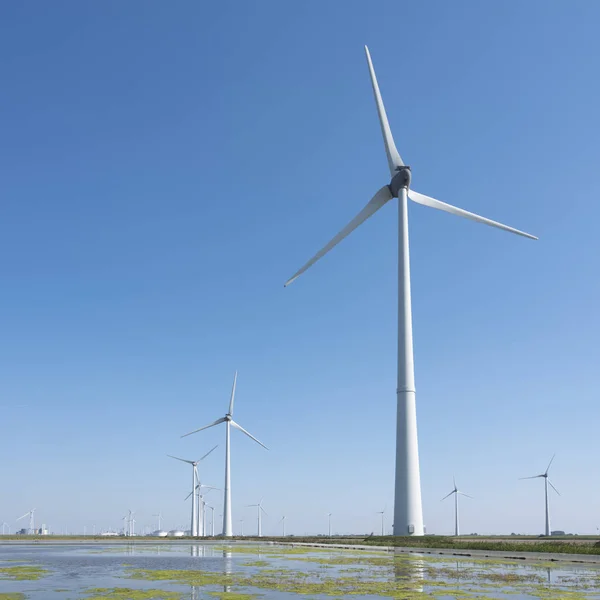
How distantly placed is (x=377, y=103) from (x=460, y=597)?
66370 millimetres

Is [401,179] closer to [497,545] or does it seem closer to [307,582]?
[497,545]

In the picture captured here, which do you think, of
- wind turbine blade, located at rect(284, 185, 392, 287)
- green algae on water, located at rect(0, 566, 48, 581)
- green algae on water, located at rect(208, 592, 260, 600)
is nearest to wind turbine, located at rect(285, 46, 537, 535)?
wind turbine blade, located at rect(284, 185, 392, 287)

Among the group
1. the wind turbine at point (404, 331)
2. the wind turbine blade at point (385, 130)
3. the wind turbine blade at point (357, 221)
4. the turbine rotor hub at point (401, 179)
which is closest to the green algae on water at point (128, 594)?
the wind turbine at point (404, 331)

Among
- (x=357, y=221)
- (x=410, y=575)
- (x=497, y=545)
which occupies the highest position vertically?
(x=357, y=221)

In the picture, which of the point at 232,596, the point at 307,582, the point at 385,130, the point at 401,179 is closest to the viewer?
the point at 232,596

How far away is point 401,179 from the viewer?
7581 centimetres

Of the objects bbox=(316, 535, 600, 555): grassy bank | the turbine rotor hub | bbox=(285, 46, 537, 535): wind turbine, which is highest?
the turbine rotor hub

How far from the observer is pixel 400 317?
67.2 metres

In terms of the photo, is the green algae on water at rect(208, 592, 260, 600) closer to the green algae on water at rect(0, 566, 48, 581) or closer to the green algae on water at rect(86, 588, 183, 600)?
the green algae on water at rect(86, 588, 183, 600)

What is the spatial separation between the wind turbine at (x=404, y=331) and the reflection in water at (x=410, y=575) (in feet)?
70.5

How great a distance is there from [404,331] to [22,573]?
42202 mm

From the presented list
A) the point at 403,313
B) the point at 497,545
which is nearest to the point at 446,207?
the point at 403,313

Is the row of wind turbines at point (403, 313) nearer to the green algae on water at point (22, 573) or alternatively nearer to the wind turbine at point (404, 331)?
the wind turbine at point (404, 331)

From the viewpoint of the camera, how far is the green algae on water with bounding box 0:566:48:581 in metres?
30.5
